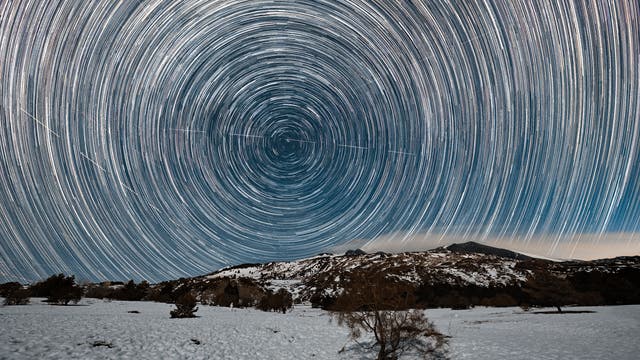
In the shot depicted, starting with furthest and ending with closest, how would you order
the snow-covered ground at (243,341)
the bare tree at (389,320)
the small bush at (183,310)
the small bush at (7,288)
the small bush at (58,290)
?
the small bush at (7,288) < the small bush at (58,290) < the small bush at (183,310) < the bare tree at (389,320) < the snow-covered ground at (243,341)

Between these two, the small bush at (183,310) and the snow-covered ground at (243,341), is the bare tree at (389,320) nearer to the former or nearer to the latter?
the snow-covered ground at (243,341)

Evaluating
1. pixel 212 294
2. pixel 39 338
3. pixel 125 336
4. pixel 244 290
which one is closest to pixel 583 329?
pixel 125 336

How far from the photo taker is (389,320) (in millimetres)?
14344

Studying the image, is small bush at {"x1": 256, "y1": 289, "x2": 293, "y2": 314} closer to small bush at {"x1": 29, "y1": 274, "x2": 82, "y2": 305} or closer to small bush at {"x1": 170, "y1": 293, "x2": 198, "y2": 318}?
small bush at {"x1": 170, "y1": 293, "x2": 198, "y2": 318}

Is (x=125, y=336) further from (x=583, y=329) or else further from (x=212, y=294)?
(x=212, y=294)

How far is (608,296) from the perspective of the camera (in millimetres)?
42812

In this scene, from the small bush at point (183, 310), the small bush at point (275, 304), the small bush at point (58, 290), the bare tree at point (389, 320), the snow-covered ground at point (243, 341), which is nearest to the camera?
the snow-covered ground at point (243, 341)

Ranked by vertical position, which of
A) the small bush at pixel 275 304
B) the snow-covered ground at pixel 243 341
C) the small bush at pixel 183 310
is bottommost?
the snow-covered ground at pixel 243 341

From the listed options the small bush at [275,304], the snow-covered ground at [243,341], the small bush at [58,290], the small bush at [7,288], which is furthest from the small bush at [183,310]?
the small bush at [7,288]

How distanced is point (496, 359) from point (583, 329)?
912 centimetres

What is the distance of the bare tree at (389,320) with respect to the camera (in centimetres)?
1378

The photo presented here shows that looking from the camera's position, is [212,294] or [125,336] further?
[212,294]

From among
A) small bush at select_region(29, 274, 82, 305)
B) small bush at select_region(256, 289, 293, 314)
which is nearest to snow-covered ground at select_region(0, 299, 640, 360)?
small bush at select_region(29, 274, 82, 305)

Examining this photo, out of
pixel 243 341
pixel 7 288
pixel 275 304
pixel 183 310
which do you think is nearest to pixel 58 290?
pixel 7 288
